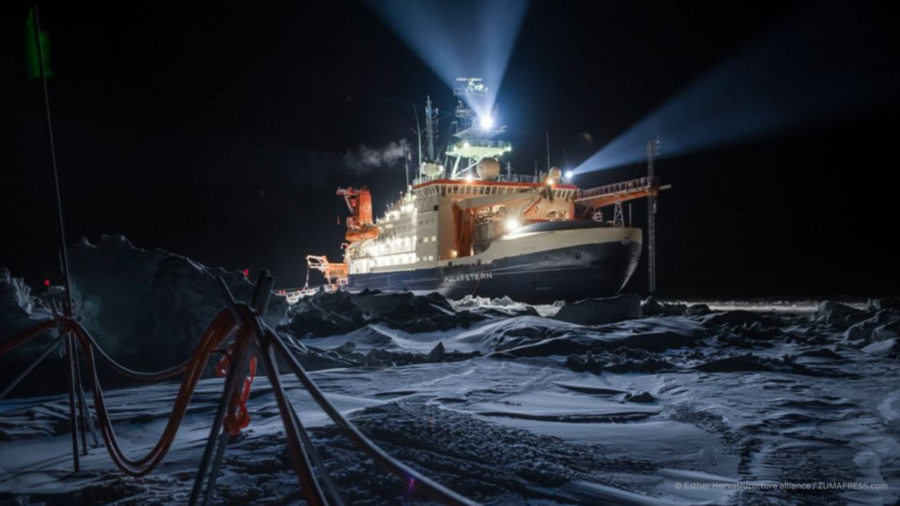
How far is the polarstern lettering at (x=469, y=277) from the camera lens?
23.0 meters

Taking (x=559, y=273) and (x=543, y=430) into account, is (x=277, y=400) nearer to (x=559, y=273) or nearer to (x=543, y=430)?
(x=543, y=430)

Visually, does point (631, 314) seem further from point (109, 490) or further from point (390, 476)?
point (109, 490)

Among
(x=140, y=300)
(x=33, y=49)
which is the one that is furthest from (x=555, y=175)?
(x=33, y=49)

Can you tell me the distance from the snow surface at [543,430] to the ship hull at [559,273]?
12.6 m

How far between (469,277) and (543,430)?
1997 centimetres

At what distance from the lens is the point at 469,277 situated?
24.0 meters

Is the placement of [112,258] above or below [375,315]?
above

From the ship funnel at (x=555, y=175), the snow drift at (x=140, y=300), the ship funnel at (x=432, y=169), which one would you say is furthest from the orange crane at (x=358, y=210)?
the snow drift at (x=140, y=300)

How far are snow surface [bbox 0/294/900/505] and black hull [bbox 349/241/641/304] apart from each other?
12.6 m

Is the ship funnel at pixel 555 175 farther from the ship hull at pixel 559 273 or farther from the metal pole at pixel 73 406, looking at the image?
the metal pole at pixel 73 406

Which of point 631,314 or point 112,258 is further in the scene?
point 631,314

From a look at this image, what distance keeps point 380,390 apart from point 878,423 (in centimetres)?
491

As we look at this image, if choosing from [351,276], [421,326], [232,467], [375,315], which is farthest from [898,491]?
[351,276]

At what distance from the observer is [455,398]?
17.0 ft
